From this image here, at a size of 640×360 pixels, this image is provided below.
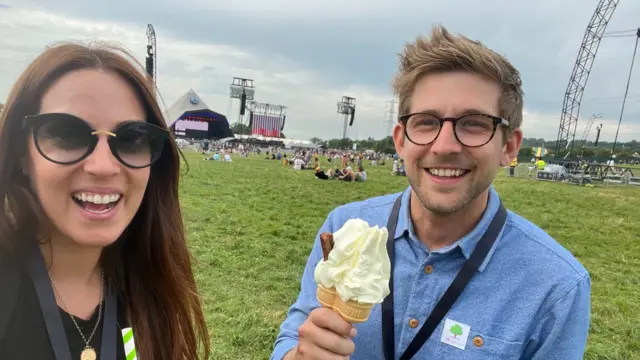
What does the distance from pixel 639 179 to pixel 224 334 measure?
34744 millimetres

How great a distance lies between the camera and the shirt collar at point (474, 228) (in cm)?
177

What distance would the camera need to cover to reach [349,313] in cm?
151

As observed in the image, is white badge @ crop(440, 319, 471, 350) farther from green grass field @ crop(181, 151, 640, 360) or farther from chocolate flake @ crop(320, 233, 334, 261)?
green grass field @ crop(181, 151, 640, 360)

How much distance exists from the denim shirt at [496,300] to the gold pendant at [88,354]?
74cm

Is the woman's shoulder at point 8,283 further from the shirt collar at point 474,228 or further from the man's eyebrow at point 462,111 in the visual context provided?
the man's eyebrow at point 462,111

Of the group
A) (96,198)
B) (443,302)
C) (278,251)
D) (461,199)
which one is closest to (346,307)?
(443,302)

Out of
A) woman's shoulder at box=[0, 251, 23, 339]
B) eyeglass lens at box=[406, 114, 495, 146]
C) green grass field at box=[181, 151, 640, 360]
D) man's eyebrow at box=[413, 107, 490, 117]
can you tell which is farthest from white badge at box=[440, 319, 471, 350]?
green grass field at box=[181, 151, 640, 360]

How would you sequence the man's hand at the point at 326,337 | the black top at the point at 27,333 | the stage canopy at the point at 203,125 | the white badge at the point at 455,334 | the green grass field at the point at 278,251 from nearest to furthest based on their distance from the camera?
the man's hand at the point at 326,337 < the black top at the point at 27,333 < the white badge at the point at 455,334 < the green grass field at the point at 278,251 < the stage canopy at the point at 203,125

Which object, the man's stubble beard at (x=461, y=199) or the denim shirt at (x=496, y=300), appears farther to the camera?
the man's stubble beard at (x=461, y=199)

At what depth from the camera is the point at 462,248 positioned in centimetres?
177

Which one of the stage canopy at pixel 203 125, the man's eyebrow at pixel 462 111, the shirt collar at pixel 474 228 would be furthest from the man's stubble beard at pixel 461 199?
the stage canopy at pixel 203 125

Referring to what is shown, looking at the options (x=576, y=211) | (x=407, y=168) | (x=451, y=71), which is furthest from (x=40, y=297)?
(x=576, y=211)

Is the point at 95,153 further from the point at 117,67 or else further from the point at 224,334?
the point at 224,334

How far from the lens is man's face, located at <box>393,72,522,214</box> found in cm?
180
